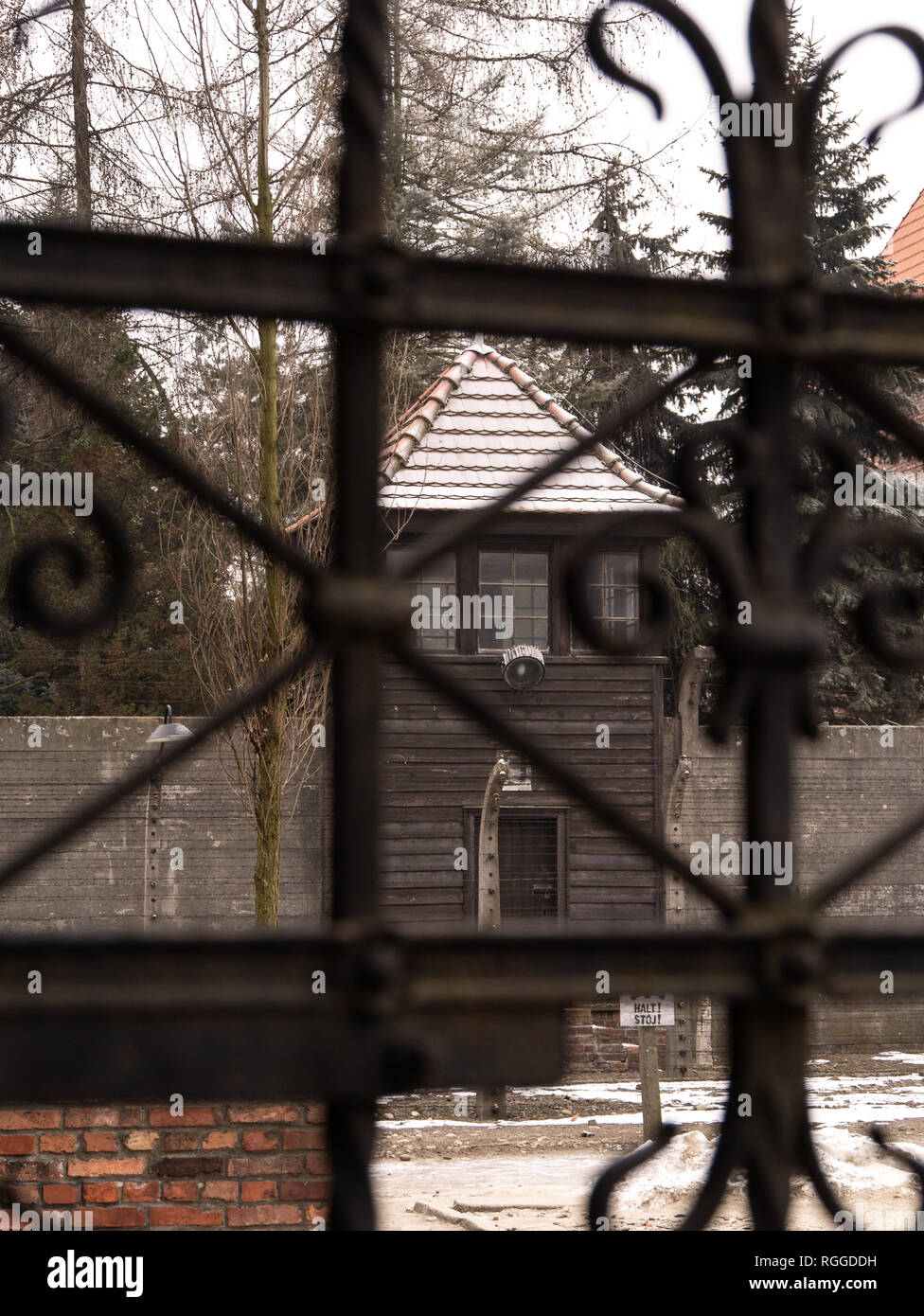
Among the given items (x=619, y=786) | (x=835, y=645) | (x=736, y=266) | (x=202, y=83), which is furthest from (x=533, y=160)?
(x=736, y=266)

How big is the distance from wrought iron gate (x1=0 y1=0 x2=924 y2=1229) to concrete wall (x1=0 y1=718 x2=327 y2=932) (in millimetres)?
10405

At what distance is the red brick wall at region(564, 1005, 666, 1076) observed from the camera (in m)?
11.5

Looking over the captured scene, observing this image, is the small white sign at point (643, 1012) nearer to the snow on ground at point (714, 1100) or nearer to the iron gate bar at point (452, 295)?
the snow on ground at point (714, 1100)

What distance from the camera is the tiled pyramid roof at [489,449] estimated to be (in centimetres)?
1113

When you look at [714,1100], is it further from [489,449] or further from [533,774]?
[489,449]

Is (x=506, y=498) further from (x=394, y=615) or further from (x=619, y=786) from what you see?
(x=619, y=786)

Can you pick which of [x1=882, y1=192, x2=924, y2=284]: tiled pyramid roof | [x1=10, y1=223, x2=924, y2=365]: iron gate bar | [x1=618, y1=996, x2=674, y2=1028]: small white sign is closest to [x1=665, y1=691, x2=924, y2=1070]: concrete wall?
[x1=618, y1=996, x2=674, y2=1028]: small white sign

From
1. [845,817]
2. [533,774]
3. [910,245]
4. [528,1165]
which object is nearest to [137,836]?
[533,774]

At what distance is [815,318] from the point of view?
3.80 ft

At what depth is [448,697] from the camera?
107 cm

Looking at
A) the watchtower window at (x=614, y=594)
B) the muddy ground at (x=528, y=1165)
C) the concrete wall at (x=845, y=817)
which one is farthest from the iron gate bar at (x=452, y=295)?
the watchtower window at (x=614, y=594)
